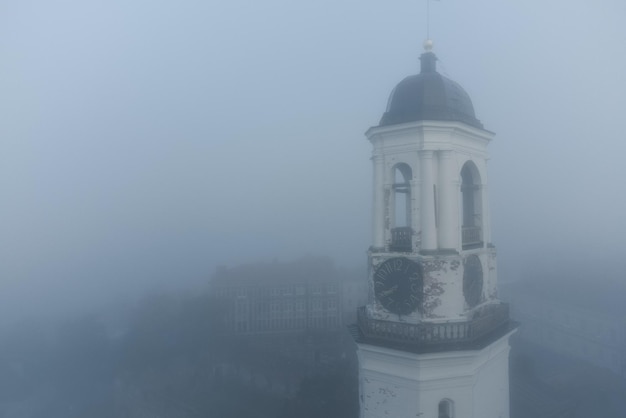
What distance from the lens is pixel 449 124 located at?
9.60 metres

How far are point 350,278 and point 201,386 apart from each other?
29264mm

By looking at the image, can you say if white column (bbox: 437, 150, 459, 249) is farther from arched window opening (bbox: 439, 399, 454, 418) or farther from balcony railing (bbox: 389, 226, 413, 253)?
arched window opening (bbox: 439, 399, 454, 418)

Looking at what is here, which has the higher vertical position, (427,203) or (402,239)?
(427,203)

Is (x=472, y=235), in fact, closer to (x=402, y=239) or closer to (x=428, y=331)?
(x=402, y=239)

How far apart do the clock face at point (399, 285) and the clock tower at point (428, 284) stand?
22 mm

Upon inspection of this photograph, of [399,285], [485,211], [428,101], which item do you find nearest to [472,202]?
[485,211]

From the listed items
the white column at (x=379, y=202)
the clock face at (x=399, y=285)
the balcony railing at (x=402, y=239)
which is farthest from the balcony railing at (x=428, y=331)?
the white column at (x=379, y=202)

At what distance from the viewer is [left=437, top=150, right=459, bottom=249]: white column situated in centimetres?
958

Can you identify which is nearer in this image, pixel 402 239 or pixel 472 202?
pixel 402 239

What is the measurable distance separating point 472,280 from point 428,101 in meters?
4.33

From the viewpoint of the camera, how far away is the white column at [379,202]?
10359mm

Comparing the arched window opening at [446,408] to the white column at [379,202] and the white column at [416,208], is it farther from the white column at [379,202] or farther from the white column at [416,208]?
the white column at [379,202]

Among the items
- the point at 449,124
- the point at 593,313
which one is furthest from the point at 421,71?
the point at 593,313

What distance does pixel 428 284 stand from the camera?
937 centimetres
